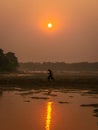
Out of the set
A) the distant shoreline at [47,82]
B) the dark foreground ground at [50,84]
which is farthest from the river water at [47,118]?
the distant shoreline at [47,82]

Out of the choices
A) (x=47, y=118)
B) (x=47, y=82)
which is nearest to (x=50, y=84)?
(x=47, y=82)

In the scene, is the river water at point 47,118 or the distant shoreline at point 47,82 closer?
the river water at point 47,118

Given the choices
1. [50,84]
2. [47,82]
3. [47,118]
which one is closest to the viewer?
[47,118]

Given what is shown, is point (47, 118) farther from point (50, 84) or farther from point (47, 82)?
point (47, 82)

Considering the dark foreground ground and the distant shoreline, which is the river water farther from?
the distant shoreline

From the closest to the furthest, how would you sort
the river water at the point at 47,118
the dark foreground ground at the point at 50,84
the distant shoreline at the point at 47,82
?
the river water at the point at 47,118, the dark foreground ground at the point at 50,84, the distant shoreline at the point at 47,82

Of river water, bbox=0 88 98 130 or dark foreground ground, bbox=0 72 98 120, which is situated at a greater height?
dark foreground ground, bbox=0 72 98 120

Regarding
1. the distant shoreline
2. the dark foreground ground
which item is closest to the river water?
the dark foreground ground

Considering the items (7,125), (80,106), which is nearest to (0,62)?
(80,106)

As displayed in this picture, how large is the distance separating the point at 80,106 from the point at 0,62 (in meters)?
78.9

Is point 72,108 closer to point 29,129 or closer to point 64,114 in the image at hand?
point 64,114

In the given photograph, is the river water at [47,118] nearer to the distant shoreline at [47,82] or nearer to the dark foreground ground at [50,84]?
the dark foreground ground at [50,84]

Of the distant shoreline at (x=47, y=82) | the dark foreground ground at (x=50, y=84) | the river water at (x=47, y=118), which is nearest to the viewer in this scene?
the river water at (x=47, y=118)

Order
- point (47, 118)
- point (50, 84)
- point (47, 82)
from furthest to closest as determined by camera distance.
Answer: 1. point (47, 82)
2. point (50, 84)
3. point (47, 118)
